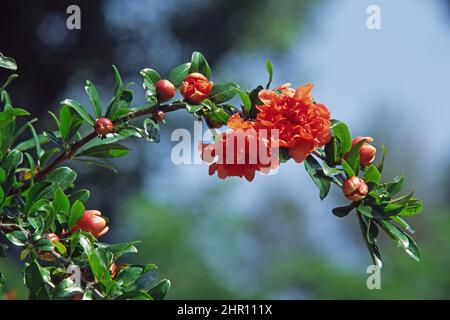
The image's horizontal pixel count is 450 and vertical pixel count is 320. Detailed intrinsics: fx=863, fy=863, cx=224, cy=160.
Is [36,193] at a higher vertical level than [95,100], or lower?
lower

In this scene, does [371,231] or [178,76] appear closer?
[371,231]

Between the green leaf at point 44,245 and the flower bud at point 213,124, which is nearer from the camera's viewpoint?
the green leaf at point 44,245

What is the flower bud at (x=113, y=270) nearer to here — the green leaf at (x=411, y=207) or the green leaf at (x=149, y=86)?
the green leaf at (x=149, y=86)

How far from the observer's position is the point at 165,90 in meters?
1.31

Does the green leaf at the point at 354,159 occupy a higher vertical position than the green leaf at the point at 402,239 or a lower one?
higher

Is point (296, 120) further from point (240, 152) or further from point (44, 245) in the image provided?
point (44, 245)

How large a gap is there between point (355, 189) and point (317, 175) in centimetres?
6

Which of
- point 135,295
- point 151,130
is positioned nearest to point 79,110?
point 151,130

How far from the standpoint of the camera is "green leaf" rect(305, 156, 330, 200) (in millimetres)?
1237

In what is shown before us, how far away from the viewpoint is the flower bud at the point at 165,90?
1.31 meters

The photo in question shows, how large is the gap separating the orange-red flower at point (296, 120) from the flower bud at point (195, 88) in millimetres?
106

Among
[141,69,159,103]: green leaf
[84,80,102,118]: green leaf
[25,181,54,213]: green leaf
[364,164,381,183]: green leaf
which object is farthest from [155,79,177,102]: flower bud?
[364,164,381,183]: green leaf

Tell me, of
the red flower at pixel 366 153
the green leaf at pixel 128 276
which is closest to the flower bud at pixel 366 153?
the red flower at pixel 366 153
